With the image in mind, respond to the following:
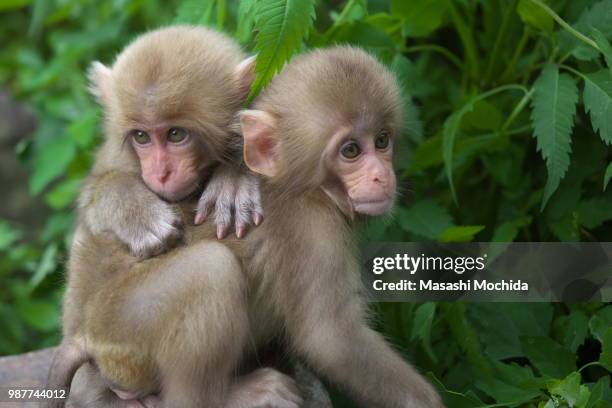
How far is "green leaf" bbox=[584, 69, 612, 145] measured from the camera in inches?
168

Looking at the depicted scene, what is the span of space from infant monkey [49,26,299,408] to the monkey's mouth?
1.56 feet

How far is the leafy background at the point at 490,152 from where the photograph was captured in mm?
4301

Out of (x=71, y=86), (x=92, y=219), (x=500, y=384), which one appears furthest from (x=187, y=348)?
(x=71, y=86)

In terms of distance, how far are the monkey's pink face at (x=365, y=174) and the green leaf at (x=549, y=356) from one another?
3.26 ft

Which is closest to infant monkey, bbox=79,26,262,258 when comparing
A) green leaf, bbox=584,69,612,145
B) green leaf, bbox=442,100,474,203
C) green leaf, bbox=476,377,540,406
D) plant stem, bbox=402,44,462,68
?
green leaf, bbox=442,100,474,203

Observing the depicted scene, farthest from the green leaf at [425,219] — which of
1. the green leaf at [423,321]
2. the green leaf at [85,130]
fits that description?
the green leaf at [85,130]

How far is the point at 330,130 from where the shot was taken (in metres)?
4.17

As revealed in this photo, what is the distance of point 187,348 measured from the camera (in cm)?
402

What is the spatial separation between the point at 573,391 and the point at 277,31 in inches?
77.0

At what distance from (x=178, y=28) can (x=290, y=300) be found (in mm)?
1530

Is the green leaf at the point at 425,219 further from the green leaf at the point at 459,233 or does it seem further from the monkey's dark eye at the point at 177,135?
the monkey's dark eye at the point at 177,135

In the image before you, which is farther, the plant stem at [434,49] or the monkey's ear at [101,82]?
the plant stem at [434,49]

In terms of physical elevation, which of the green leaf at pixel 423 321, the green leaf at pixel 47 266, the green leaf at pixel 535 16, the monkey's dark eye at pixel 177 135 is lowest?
the green leaf at pixel 47 266

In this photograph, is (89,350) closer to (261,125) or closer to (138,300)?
(138,300)
